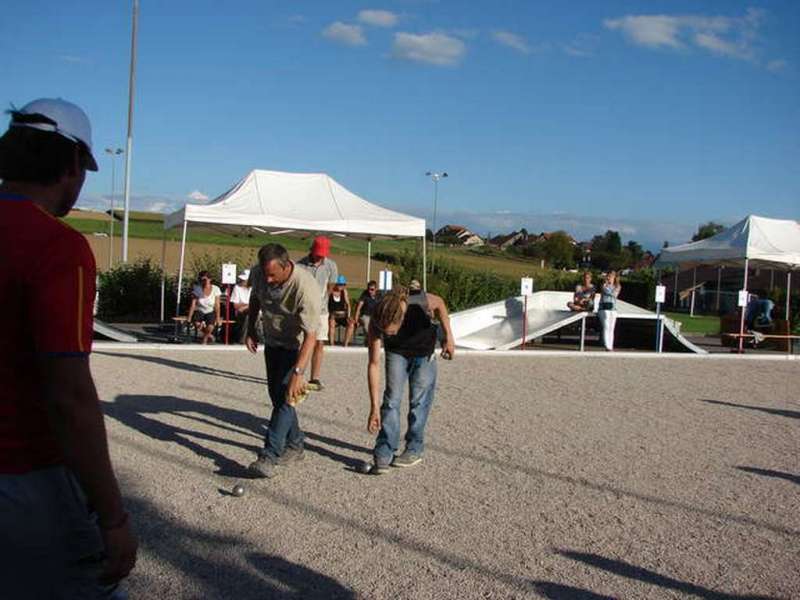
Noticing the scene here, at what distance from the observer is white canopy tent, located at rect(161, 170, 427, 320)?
15.6m

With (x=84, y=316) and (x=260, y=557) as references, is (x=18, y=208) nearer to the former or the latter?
(x=84, y=316)

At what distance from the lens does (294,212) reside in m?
16.3

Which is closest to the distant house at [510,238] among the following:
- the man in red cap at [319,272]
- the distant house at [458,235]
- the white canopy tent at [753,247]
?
the distant house at [458,235]

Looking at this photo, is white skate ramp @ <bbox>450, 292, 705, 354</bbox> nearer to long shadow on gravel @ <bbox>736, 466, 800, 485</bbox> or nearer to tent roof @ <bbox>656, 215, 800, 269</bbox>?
tent roof @ <bbox>656, 215, 800, 269</bbox>

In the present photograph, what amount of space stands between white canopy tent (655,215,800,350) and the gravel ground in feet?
31.2

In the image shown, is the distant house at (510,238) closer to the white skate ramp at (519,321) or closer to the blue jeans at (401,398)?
the white skate ramp at (519,321)

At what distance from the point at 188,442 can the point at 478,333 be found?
38.2 feet

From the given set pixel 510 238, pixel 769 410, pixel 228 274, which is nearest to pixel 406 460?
pixel 769 410

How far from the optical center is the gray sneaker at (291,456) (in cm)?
608

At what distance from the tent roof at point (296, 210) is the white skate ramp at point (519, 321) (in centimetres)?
251

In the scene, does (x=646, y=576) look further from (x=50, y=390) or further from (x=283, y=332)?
(x=50, y=390)

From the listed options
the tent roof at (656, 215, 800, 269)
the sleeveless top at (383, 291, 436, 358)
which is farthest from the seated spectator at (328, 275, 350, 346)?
the sleeveless top at (383, 291, 436, 358)

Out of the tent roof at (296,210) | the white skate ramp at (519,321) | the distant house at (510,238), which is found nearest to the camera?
the tent roof at (296,210)

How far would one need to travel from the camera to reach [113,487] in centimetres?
182
